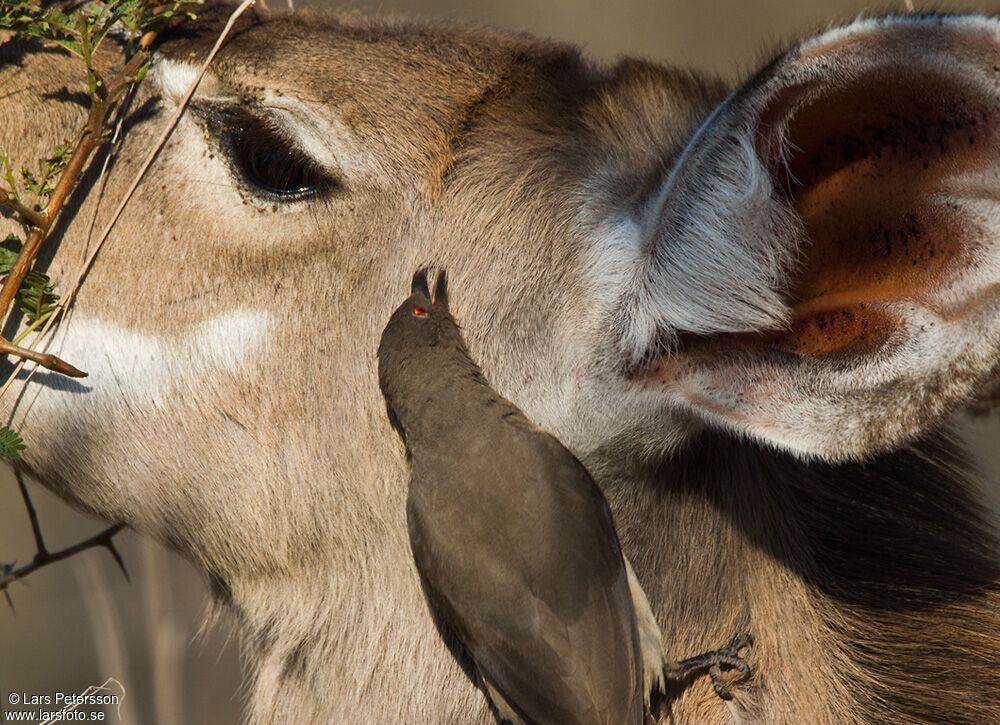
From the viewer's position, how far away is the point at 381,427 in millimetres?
2109

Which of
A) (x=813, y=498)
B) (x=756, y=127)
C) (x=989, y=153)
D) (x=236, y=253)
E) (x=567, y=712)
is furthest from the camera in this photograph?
(x=813, y=498)

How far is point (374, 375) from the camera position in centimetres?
211

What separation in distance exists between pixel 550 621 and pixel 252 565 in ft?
2.19

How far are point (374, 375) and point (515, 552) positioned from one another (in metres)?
0.46

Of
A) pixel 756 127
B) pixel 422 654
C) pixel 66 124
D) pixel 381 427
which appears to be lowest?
pixel 422 654

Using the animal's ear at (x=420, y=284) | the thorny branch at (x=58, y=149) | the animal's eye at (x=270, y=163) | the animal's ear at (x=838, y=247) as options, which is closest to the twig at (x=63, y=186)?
the thorny branch at (x=58, y=149)

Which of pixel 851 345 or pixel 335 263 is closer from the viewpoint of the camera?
pixel 851 345

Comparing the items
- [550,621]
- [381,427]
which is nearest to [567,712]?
[550,621]

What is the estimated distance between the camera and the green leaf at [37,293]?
6.71 feet

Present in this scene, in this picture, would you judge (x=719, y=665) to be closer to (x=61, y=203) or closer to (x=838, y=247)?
(x=838, y=247)

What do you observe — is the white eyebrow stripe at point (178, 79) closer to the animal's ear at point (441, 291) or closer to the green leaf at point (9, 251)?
the green leaf at point (9, 251)

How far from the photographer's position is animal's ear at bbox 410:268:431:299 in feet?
6.76

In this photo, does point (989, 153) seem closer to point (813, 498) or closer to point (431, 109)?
point (813, 498)

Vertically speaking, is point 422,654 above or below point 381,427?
below
